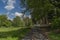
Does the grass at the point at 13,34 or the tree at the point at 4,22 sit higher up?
the tree at the point at 4,22

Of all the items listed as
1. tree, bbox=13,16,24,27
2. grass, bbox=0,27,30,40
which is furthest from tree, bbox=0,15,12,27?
grass, bbox=0,27,30,40

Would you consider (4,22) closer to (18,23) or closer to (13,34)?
(18,23)

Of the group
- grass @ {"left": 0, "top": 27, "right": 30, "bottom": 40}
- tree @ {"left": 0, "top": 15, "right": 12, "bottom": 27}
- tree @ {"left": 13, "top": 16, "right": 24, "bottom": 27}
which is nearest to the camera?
grass @ {"left": 0, "top": 27, "right": 30, "bottom": 40}

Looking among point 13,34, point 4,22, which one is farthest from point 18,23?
point 13,34

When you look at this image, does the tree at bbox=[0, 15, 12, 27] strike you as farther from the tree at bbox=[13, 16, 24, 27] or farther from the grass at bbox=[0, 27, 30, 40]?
the grass at bbox=[0, 27, 30, 40]

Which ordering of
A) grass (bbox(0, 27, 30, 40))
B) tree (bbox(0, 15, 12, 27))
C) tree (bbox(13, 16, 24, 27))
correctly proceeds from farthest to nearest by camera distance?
tree (bbox(13, 16, 24, 27)) < tree (bbox(0, 15, 12, 27)) < grass (bbox(0, 27, 30, 40))

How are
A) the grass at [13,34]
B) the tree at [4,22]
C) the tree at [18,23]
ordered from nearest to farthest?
the grass at [13,34]
the tree at [4,22]
the tree at [18,23]

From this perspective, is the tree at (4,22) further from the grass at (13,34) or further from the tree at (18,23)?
the grass at (13,34)

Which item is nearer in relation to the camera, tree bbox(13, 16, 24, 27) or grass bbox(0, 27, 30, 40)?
grass bbox(0, 27, 30, 40)

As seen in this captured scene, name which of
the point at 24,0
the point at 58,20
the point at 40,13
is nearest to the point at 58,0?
the point at 58,20

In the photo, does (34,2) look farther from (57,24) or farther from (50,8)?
(57,24)

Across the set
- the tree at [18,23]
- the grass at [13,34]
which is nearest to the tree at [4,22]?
the tree at [18,23]

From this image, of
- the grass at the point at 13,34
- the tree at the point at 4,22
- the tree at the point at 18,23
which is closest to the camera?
the grass at the point at 13,34

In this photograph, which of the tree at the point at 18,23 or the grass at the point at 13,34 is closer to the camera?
the grass at the point at 13,34
